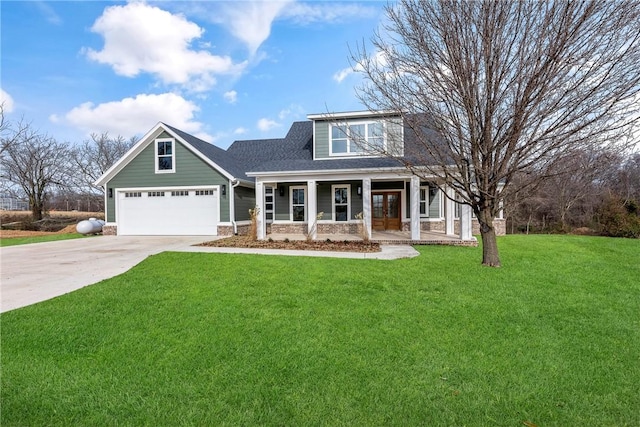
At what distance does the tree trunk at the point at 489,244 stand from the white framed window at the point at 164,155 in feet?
44.8

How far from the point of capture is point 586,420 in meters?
2.42

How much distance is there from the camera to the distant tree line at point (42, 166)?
22562 millimetres

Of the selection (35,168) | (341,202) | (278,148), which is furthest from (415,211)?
(35,168)

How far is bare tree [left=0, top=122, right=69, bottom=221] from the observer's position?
24.6m

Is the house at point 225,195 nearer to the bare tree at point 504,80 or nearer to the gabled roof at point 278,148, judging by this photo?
the gabled roof at point 278,148

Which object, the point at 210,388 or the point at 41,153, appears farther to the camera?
the point at 41,153

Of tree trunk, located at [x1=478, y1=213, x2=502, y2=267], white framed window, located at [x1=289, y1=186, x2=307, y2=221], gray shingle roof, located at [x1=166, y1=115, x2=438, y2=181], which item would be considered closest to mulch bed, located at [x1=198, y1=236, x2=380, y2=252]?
gray shingle roof, located at [x1=166, y1=115, x2=438, y2=181]

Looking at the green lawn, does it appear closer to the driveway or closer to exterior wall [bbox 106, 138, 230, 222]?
the driveway

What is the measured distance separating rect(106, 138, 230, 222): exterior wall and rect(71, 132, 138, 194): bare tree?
18.2m

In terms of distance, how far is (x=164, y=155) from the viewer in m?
15.9

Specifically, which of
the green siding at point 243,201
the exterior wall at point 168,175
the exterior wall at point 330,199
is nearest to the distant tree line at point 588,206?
the exterior wall at point 330,199

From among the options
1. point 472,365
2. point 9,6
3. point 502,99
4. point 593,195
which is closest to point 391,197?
point 502,99

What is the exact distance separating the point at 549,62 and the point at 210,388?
7.54 m

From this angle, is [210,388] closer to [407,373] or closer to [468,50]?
[407,373]
